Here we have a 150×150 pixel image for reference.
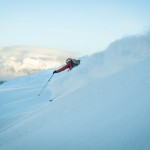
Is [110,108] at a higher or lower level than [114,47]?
lower

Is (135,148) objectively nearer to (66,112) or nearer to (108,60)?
(66,112)

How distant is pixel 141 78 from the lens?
23.3 feet

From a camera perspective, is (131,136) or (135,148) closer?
(135,148)

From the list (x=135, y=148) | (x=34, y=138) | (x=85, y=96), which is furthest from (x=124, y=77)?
(x=135, y=148)

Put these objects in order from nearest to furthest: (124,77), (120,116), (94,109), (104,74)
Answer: (120,116) → (94,109) → (124,77) → (104,74)

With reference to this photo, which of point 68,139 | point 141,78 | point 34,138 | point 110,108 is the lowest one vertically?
point 34,138

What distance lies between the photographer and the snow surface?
5.04 metres

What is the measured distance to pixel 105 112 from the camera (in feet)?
20.7

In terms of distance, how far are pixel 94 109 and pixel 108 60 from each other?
11.8ft

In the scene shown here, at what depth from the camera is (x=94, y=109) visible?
22.7ft

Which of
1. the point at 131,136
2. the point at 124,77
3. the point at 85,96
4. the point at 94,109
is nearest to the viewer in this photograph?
the point at 131,136

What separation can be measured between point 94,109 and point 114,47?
3901 mm

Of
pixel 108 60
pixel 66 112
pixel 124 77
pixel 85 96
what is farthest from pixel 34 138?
pixel 108 60

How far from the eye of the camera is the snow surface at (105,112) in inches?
198
